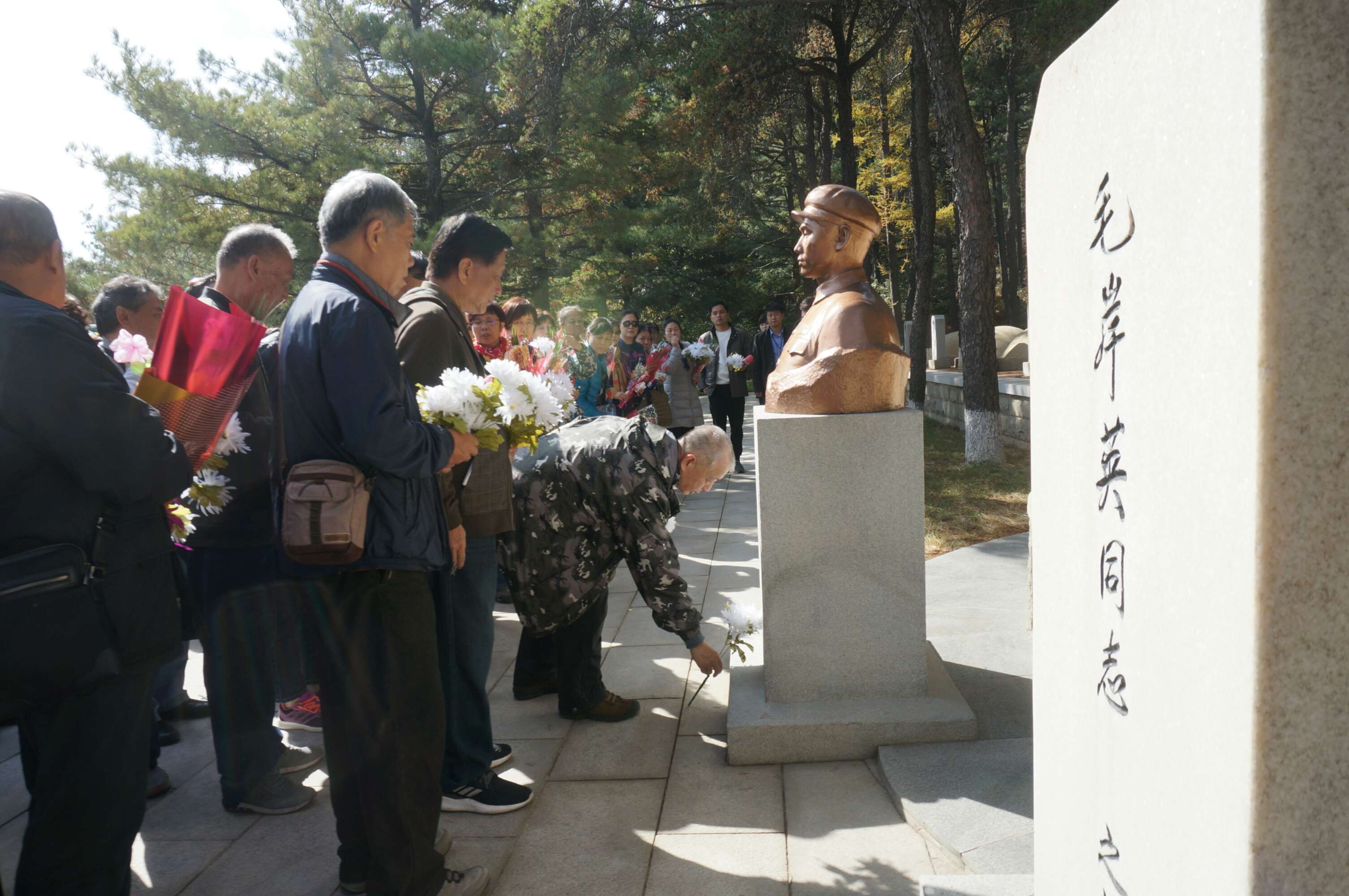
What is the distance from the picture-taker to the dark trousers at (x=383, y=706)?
7.43 feet

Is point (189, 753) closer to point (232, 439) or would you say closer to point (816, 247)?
point (232, 439)

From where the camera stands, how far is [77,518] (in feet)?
6.37

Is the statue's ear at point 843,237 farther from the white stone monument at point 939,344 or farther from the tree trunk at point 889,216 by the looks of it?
the tree trunk at point 889,216

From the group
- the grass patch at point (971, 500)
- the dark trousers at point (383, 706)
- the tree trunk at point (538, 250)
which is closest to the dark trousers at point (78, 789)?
the dark trousers at point (383, 706)

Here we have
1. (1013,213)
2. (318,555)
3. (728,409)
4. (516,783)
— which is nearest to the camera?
(318,555)

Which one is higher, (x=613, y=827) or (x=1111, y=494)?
(x=1111, y=494)

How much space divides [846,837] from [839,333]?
181 cm

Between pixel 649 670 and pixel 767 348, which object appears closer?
pixel 649 670

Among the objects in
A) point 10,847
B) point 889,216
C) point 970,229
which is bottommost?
point 10,847

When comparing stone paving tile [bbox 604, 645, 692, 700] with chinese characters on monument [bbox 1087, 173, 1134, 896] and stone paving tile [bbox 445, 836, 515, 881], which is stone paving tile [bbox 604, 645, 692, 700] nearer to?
stone paving tile [bbox 445, 836, 515, 881]

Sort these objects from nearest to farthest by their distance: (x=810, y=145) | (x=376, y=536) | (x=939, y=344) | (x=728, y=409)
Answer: (x=376, y=536) < (x=728, y=409) < (x=939, y=344) < (x=810, y=145)

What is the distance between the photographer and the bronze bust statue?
345 centimetres

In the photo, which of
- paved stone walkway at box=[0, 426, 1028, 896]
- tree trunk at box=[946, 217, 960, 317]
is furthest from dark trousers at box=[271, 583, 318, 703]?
tree trunk at box=[946, 217, 960, 317]

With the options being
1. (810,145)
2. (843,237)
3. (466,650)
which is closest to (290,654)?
(466,650)
